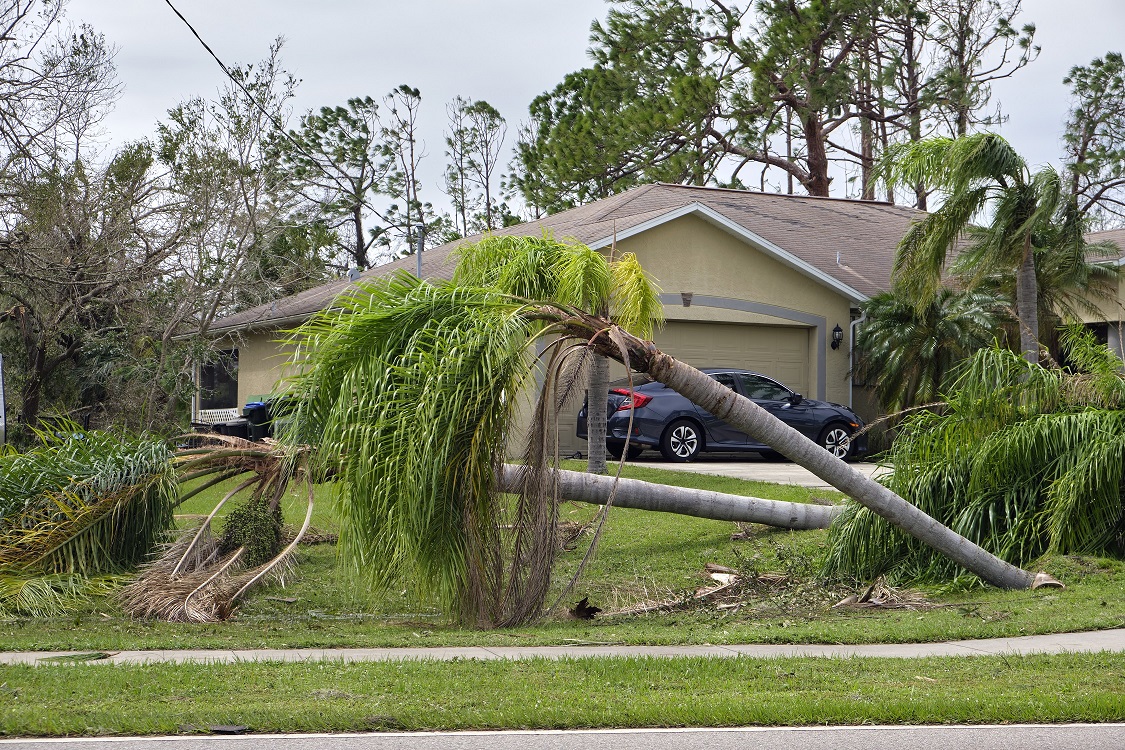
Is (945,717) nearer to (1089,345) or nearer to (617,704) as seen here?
(617,704)

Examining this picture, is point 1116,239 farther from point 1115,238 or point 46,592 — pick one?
point 46,592

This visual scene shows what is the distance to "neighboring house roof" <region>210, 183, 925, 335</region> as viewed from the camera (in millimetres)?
22234

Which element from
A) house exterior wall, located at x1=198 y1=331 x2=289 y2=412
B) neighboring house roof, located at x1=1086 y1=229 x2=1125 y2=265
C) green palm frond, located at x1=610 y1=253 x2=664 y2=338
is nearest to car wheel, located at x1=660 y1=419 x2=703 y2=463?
green palm frond, located at x1=610 y1=253 x2=664 y2=338

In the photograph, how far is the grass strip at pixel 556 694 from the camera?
5914 millimetres

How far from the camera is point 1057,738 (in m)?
5.61

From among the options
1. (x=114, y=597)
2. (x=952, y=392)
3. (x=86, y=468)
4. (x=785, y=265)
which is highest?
(x=785, y=265)

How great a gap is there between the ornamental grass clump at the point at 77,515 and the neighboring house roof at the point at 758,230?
10537 mm

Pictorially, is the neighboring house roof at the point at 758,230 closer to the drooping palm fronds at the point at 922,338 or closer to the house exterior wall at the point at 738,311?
the house exterior wall at the point at 738,311

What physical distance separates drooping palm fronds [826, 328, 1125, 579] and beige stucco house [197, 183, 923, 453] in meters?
9.33

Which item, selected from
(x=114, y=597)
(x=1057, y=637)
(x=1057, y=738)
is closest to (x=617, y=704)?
(x=1057, y=738)

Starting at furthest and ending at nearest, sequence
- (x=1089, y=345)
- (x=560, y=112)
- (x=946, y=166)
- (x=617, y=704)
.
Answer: (x=560, y=112) → (x=946, y=166) → (x=1089, y=345) → (x=617, y=704)

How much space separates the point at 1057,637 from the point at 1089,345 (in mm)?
4559

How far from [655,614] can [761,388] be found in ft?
35.0

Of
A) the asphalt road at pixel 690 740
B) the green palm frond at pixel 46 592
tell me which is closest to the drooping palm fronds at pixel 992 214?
the asphalt road at pixel 690 740
